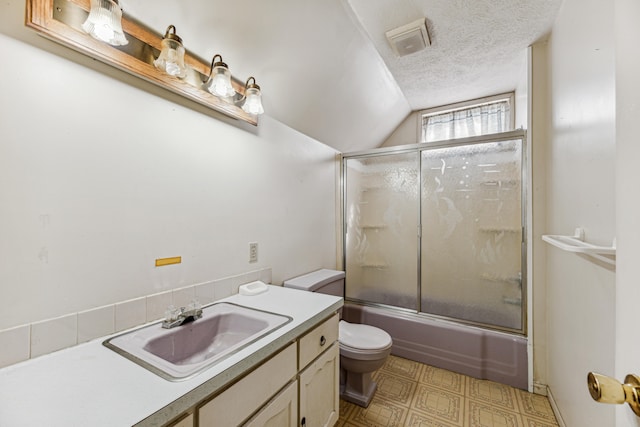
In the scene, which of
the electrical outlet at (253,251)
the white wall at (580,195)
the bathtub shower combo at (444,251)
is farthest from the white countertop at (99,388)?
the bathtub shower combo at (444,251)

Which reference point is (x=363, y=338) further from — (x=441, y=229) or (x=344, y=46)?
(x=344, y=46)

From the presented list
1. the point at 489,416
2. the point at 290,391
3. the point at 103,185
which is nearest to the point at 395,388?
the point at 489,416

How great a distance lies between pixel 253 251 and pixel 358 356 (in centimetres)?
94

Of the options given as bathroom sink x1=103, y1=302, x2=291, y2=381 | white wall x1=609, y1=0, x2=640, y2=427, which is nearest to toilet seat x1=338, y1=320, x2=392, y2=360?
bathroom sink x1=103, y1=302, x2=291, y2=381

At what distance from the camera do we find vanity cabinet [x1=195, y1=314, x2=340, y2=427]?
79cm

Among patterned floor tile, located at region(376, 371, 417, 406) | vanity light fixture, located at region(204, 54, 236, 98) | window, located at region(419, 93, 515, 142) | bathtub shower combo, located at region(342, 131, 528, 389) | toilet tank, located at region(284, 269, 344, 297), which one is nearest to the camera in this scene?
vanity light fixture, located at region(204, 54, 236, 98)

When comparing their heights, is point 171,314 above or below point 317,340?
above

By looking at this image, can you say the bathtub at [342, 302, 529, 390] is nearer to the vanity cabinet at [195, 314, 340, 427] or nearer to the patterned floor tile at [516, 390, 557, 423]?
the patterned floor tile at [516, 390, 557, 423]

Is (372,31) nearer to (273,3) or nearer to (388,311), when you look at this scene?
(273,3)

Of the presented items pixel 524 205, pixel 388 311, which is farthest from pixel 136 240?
pixel 524 205

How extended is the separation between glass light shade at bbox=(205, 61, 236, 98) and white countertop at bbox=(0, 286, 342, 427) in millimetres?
1137

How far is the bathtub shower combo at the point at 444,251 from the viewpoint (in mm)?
1987

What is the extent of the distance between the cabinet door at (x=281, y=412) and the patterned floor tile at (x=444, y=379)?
1347 mm

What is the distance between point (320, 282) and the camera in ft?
6.54
